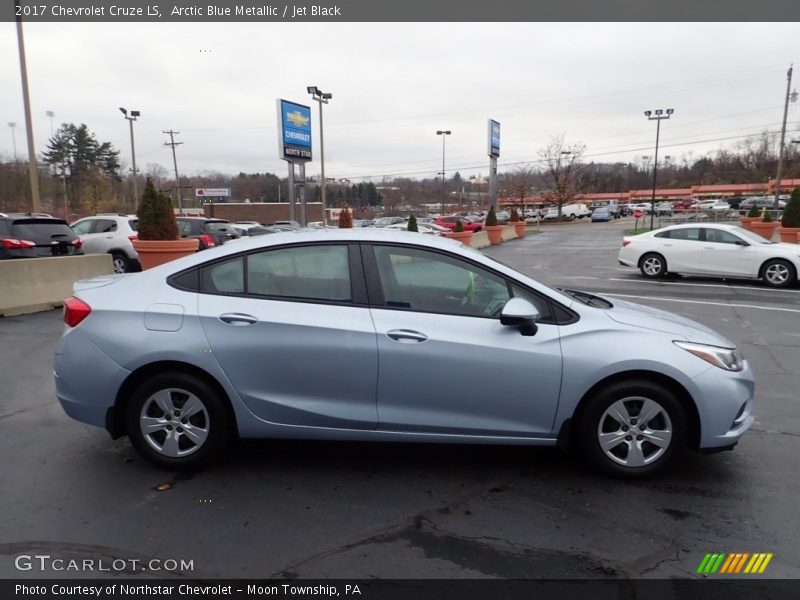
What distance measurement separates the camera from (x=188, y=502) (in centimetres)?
345

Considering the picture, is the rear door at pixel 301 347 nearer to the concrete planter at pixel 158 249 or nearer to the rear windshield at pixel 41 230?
the concrete planter at pixel 158 249

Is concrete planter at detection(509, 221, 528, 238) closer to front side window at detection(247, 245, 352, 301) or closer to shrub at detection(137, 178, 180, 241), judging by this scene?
shrub at detection(137, 178, 180, 241)

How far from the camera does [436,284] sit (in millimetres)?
3801

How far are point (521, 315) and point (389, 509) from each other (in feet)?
4.57

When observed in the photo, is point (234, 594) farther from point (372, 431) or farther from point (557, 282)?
point (557, 282)

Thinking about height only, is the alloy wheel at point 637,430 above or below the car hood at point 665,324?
A: below

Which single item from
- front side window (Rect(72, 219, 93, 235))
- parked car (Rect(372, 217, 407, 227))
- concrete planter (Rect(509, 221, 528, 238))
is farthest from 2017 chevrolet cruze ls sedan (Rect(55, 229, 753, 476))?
concrete planter (Rect(509, 221, 528, 238))

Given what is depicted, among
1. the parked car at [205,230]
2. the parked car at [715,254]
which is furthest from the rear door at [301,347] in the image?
the parked car at [205,230]

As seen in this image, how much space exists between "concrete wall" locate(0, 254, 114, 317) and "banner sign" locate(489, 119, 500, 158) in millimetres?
31339

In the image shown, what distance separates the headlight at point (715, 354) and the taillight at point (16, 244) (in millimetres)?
11417

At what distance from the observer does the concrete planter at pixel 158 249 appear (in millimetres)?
11961

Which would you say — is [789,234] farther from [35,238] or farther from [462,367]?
[35,238]

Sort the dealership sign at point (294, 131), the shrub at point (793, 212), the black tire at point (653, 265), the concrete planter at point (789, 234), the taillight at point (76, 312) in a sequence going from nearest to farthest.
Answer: the taillight at point (76, 312), the black tire at point (653, 265), the concrete planter at point (789, 234), the shrub at point (793, 212), the dealership sign at point (294, 131)

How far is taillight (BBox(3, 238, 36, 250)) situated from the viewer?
418 inches
